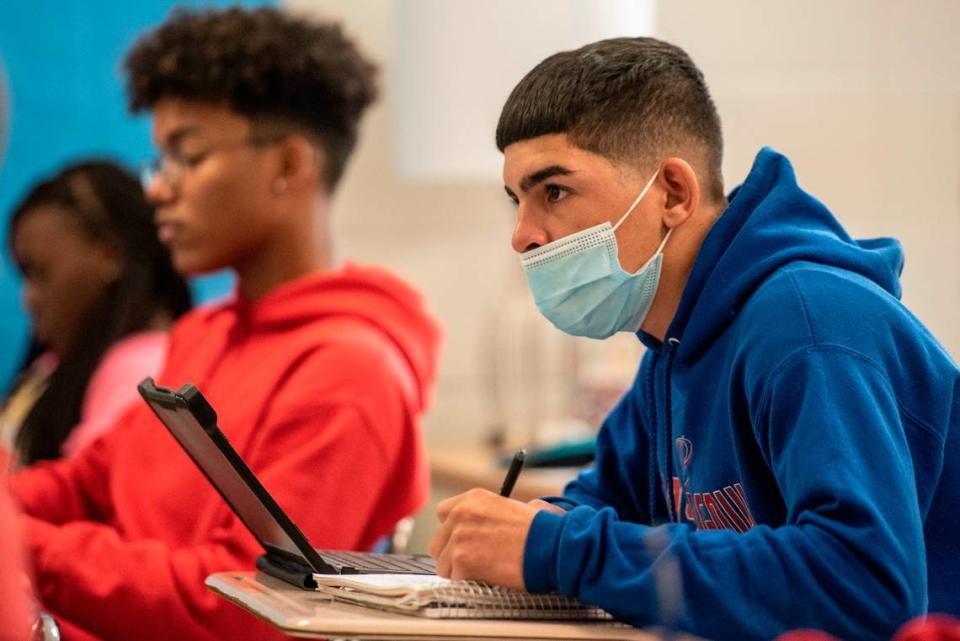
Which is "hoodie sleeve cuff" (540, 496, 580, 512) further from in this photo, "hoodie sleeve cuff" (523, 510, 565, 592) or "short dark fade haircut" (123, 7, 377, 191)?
"short dark fade haircut" (123, 7, 377, 191)

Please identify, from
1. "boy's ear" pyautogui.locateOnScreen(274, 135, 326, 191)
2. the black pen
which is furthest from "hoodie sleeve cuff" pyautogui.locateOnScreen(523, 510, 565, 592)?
"boy's ear" pyautogui.locateOnScreen(274, 135, 326, 191)

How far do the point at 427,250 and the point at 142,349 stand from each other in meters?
1.16

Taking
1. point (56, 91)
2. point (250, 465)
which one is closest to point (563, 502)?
point (250, 465)

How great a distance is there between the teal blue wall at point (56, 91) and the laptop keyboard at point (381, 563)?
7.74ft

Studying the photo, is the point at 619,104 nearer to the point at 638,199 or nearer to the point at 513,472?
the point at 638,199

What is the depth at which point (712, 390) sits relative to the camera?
140cm

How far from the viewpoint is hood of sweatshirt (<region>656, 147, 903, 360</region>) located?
4.41ft

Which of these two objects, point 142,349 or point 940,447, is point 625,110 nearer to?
point 940,447

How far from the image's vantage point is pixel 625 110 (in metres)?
1.44

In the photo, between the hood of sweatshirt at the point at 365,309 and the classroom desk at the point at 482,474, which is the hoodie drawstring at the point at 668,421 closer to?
the hood of sweatshirt at the point at 365,309

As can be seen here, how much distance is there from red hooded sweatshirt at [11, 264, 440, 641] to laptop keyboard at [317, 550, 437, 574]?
0.39m

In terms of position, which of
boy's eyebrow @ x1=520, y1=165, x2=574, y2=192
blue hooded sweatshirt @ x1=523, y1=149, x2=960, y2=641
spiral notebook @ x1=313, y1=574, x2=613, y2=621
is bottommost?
spiral notebook @ x1=313, y1=574, x2=613, y2=621

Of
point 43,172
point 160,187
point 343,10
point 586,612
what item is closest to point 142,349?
point 160,187

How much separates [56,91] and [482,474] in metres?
1.55
